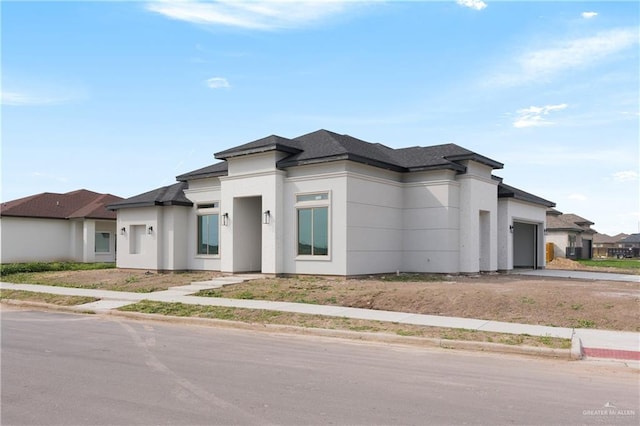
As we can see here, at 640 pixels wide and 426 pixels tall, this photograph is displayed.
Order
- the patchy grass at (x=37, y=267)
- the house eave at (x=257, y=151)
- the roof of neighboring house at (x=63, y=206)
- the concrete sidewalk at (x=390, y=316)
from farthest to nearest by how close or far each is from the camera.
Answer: the roof of neighboring house at (x=63, y=206) → the patchy grass at (x=37, y=267) → the house eave at (x=257, y=151) → the concrete sidewalk at (x=390, y=316)

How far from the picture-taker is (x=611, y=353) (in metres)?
9.93

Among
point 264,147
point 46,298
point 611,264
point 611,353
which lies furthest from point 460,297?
point 611,264

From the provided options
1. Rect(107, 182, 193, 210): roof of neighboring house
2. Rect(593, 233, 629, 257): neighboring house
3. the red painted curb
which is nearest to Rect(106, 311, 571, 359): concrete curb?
the red painted curb

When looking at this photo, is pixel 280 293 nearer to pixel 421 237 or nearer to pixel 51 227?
pixel 421 237

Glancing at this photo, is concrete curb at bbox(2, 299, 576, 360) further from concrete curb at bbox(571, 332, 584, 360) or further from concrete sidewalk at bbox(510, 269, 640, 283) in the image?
concrete sidewalk at bbox(510, 269, 640, 283)

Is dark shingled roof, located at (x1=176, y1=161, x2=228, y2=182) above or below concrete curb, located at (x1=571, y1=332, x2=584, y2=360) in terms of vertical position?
above

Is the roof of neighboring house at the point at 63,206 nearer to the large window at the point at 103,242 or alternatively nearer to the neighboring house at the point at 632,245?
the large window at the point at 103,242

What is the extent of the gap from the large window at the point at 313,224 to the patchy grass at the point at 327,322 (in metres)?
6.65

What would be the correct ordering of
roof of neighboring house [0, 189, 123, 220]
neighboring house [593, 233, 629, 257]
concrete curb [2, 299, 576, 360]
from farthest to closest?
neighboring house [593, 233, 629, 257] < roof of neighboring house [0, 189, 123, 220] < concrete curb [2, 299, 576, 360]

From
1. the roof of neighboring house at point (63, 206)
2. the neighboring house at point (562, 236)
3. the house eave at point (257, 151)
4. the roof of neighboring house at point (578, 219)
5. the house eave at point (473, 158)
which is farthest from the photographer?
the roof of neighboring house at point (578, 219)

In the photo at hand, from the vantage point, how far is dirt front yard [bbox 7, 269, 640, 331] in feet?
43.3

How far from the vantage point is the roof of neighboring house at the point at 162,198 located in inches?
1060

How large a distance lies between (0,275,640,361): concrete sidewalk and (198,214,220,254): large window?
450cm

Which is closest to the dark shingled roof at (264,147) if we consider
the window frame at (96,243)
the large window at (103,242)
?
the window frame at (96,243)
